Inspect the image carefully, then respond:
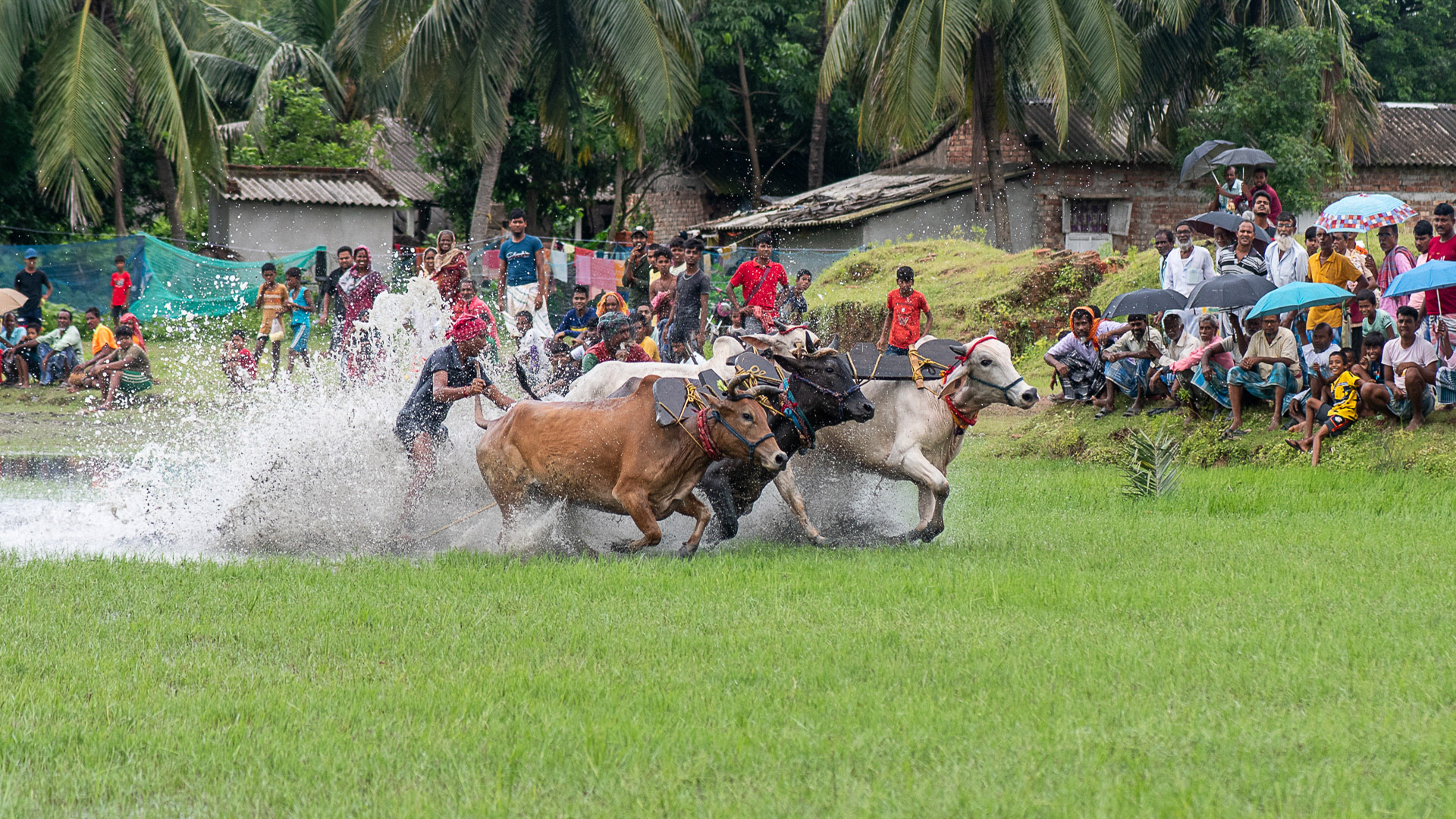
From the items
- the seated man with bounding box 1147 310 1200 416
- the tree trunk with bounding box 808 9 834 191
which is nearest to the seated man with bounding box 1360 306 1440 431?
the seated man with bounding box 1147 310 1200 416

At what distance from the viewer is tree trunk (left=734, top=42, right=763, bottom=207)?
37938 millimetres

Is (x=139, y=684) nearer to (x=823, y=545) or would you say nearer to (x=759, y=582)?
(x=759, y=582)

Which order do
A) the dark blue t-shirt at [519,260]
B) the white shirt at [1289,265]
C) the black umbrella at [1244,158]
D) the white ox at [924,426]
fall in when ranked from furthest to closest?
the dark blue t-shirt at [519,260], the black umbrella at [1244,158], the white shirt at [1289,265], the white ox at [924,426]

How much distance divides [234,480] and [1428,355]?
994 centimetres

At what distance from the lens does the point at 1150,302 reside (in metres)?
15.5

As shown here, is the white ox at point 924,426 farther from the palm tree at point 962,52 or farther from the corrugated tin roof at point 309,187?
the corrugated tin roof at point 309,187

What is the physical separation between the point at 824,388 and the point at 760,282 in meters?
7.24

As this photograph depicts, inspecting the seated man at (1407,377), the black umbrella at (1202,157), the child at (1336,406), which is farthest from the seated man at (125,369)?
the seated man at (1407,377)

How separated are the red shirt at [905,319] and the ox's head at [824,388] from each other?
6213 mm

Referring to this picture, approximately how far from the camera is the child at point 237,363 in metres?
17.6

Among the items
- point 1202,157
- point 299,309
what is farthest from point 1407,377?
point 299,309

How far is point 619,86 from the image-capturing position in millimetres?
29000

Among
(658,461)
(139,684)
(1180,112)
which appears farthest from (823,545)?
(1180,112)

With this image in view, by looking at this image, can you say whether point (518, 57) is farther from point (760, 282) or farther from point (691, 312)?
point (691, 312)
